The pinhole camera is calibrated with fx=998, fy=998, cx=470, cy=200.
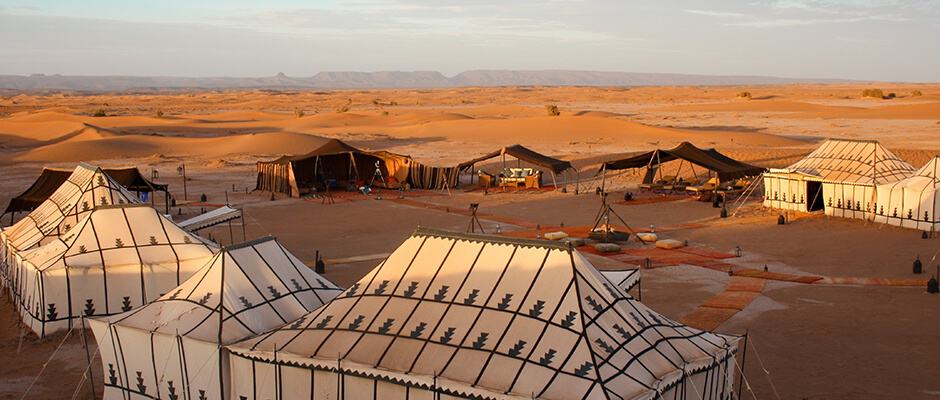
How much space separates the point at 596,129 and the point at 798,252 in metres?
39.6

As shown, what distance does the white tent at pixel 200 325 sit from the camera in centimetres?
1225

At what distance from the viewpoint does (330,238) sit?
27.7 m

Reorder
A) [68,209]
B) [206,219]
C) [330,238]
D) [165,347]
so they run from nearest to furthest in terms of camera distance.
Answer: [165,347]
[68,209]
[206,219]
[330,238]

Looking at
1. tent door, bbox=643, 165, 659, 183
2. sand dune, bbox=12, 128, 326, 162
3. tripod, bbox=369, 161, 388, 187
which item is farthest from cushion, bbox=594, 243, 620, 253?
sand dune, bbox=12, 128, 326, 162

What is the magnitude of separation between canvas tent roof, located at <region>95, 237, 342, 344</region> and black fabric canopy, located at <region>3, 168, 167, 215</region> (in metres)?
14.3

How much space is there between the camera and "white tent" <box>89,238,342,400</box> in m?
12.2

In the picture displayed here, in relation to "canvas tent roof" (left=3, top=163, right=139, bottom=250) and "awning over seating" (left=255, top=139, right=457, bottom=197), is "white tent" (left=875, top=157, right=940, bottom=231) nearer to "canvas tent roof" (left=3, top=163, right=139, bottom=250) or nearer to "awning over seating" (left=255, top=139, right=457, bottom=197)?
"awning over seating" (left=255, top=139, right=457, bottom=197)

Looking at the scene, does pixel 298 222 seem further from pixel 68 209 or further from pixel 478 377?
pixel 478 377

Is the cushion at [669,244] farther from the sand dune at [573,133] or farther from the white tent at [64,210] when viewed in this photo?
the sand dune at [573,133]

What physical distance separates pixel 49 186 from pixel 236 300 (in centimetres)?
1685

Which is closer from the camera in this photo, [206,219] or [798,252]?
[206,219]

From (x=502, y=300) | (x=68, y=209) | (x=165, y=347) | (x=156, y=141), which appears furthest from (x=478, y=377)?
(x=156, y=141)

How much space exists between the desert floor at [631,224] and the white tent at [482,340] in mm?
2120

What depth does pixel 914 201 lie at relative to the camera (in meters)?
26.8
